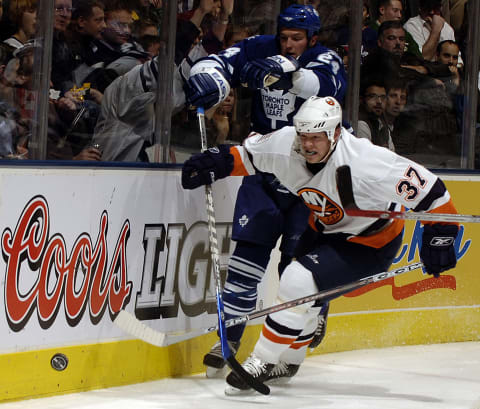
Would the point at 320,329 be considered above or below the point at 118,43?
below

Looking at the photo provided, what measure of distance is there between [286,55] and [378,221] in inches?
32.2

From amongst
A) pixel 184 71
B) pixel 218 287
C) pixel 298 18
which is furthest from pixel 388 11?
pixel 218 287

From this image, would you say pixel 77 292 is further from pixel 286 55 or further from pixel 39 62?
pixel 286 55

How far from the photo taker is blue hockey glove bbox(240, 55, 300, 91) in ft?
12.5

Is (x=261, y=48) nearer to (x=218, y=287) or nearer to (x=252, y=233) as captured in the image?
(x=252, y=233)

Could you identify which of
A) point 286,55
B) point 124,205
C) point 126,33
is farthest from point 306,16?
point 124,205

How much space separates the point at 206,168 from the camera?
3842 millimetres

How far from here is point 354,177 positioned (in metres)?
3.60

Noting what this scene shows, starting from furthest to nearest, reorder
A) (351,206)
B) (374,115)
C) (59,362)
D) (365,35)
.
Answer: (374,115)
(365,35)
(351,206)
(59,362)

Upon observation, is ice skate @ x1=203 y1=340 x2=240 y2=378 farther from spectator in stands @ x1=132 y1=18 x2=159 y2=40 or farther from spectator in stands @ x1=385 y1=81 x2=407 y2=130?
spectator in stands @ x1=385 y1=81 x2=407 y2=130

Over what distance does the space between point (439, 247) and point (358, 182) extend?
36cm

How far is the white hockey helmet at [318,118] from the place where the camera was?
351cm

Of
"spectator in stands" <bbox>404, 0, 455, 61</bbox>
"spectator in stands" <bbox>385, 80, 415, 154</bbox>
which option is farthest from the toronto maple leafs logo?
"spectator in stands" <bbox>404, 0, 455, 61</bbox>

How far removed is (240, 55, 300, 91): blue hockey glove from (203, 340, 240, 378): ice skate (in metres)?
1.03
